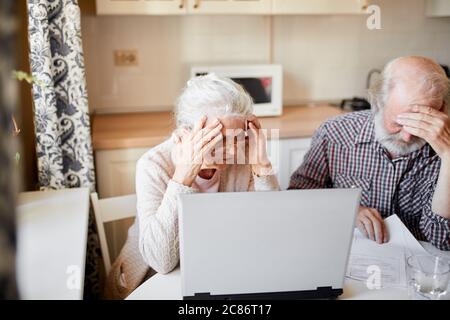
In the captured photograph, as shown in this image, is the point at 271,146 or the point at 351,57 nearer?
the point at 271,146

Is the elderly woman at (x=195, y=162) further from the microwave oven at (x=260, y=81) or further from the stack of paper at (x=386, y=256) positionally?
the microwave oven at (x=260, y=81)

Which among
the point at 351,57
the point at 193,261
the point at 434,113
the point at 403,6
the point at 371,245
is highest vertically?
the point at 403,6

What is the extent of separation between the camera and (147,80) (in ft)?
8.52

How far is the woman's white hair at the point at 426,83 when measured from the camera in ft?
4.36

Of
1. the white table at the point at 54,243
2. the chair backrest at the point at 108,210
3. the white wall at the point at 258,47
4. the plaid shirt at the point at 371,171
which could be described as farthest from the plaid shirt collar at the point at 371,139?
the white wall at the point at 258,47

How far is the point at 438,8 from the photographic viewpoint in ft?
9.00

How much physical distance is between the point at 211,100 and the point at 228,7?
1.19 meters

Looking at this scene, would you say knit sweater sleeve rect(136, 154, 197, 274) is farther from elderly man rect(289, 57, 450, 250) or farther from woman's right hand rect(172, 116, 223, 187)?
elderly man rect(289, 57, 450, 250)

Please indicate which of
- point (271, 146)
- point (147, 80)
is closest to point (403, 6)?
point (271, 146)

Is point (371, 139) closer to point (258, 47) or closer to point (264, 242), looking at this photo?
point (264, 242)

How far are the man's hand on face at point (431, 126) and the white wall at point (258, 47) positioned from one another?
148 centimetres

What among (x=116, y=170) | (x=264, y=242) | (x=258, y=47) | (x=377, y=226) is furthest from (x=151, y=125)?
(x=264, y=242)
